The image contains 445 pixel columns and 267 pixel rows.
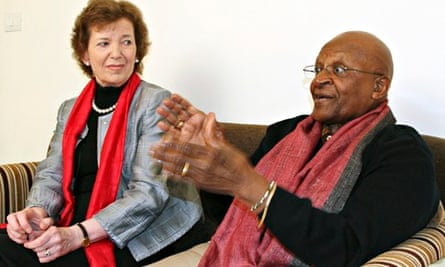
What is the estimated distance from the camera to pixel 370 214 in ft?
3.23

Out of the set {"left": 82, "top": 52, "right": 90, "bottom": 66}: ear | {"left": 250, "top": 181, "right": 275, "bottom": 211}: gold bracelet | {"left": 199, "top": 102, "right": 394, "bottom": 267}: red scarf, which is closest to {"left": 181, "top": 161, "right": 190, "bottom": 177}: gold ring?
{"left": 250, "top": 181, "right": 275, "bottom": 211}: gold bracelet

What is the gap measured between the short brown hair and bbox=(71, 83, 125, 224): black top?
0.17 m

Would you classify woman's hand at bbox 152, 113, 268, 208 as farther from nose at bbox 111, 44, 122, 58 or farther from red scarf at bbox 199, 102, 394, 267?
nose at bbox 111, 44, 122, 58

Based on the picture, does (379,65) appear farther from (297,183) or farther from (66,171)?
(66,171)

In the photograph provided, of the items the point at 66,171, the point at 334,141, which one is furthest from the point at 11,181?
the point at 334,141

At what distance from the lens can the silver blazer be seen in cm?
141

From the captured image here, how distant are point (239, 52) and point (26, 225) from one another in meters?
0.94

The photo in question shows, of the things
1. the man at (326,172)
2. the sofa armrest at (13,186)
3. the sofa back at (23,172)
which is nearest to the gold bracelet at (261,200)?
the man at (326,172)

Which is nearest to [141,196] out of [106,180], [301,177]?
[106,180]

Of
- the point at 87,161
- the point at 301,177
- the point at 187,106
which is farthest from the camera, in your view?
the point at 87,161

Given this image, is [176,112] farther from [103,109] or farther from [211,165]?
[103,109]

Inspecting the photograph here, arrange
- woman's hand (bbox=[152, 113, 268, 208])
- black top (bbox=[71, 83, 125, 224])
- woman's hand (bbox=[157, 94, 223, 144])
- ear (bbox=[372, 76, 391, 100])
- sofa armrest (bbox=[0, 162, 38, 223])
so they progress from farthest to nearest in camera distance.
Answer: sofa armrest (bbox=[0, 162, 38, 223]) < black top (bbox=[71, 83, 125, 224]) < ear (bbox=[372, 76, 391, 100]) < woman's hand (bbox=[157, 94, 223, 144]) < woman's hand (bbox=[152, 113, 268, 208])

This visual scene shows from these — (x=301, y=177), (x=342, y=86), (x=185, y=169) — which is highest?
(x=342, y=86)

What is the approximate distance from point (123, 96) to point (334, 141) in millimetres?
709
